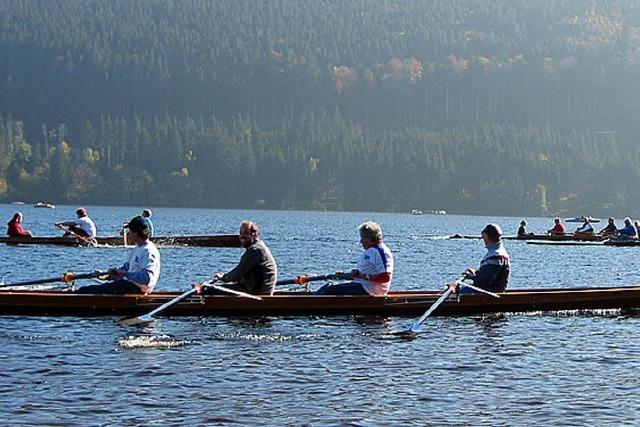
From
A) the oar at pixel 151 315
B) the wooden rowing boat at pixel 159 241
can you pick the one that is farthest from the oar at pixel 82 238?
the oar at pixel 151 315

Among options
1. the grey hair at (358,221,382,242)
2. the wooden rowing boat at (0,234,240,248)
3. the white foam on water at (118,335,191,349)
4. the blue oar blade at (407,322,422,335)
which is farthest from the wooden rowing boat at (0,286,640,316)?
the wooden rowing boat at (0,234,240,248)

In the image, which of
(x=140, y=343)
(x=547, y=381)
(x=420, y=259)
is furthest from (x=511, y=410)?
(x=420, y=259)

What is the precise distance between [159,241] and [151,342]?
41915 mm

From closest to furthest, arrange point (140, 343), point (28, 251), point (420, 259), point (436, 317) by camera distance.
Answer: point (140, 343) < point (436, 317) < point (28, 251) < point (420, 259)

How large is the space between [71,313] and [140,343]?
3.57m

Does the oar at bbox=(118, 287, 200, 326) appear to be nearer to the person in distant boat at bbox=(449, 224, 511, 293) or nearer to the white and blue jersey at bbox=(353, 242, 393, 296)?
the white and blue jersey at bbox=(353, 242, 393, 296)

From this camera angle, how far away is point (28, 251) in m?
57.4

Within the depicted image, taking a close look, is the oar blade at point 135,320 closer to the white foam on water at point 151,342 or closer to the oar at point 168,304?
the oar at point 168,304

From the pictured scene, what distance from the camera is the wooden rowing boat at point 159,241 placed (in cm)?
5766

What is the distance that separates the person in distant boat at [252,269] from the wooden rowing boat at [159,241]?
33633 millimetres

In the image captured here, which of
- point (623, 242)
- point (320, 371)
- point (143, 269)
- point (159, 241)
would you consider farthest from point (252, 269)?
point (623, 242)

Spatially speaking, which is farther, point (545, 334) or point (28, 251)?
point (28, 251)

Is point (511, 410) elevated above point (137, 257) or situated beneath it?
situated beneath

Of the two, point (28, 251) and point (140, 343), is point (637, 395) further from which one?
point (28, 251)
